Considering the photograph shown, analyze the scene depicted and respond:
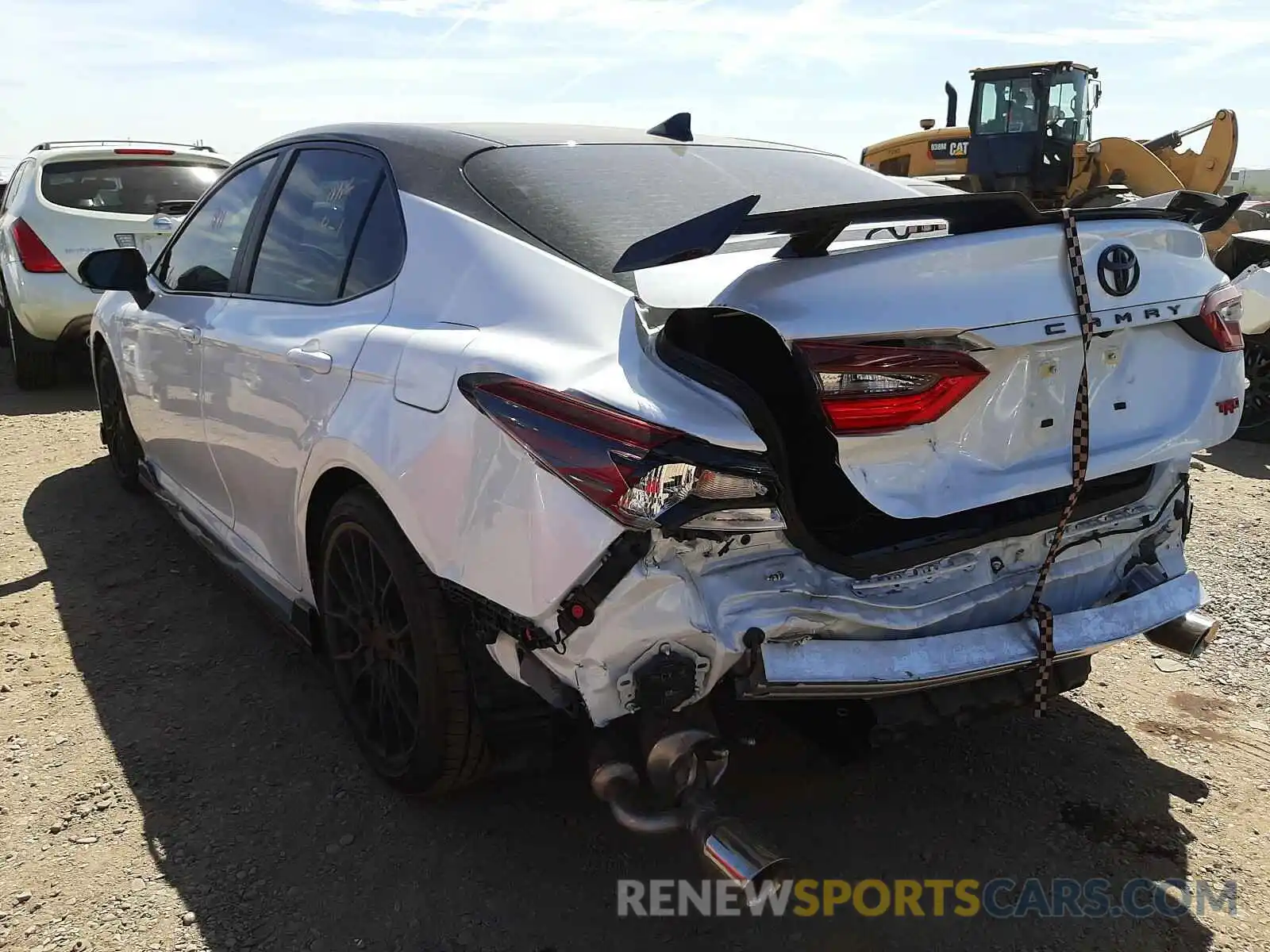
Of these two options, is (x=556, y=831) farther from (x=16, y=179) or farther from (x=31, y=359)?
(x=16, y=179)

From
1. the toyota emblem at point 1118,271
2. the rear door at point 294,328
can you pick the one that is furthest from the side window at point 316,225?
the toyota emblem at point 1118,271

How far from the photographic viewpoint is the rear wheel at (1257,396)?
261 inches

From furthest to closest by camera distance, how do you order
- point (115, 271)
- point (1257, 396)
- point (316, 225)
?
point (1257, 396) → point (115, 271) → point (316, 225)

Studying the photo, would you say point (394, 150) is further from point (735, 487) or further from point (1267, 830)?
point (1267, 830)

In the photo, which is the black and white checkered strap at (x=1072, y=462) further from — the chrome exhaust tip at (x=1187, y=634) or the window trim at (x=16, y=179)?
the window trim at (x=16, y=179)

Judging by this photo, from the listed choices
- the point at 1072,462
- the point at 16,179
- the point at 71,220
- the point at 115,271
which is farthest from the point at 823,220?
the point at 16,179

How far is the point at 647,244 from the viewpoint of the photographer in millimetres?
1942

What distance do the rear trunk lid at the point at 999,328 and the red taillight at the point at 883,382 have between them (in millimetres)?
18

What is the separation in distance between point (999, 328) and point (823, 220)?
0.42 metres

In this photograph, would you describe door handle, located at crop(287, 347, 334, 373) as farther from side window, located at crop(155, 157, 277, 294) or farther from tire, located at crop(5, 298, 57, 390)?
tire, located at crop(5, 298, 57, 390)

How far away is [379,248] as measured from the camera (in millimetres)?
2711

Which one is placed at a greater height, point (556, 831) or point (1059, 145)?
point (1059, 145)

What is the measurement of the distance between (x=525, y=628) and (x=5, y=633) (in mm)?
2717

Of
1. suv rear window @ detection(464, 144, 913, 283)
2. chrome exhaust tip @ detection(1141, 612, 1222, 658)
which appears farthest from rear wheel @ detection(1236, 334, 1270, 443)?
chrome exhaust tip @ detection(1141, 612, 1222, 658)
